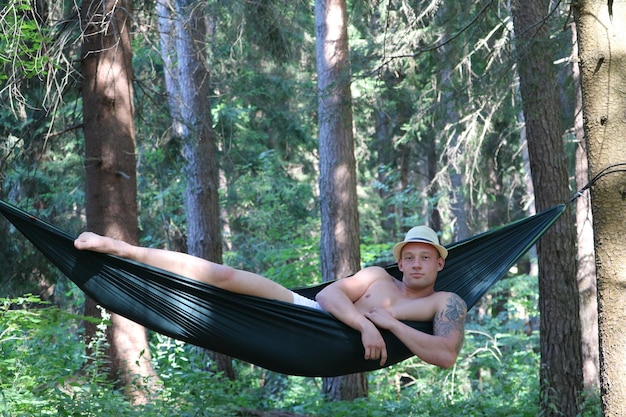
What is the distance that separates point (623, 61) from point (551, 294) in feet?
7.45

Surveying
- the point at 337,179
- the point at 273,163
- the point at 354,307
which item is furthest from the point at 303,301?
the point at 273,163

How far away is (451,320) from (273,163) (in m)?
9.64

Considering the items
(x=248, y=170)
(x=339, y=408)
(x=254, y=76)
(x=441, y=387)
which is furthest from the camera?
(x=248, y=170)

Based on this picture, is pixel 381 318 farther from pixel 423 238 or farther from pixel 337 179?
pixel 337 179

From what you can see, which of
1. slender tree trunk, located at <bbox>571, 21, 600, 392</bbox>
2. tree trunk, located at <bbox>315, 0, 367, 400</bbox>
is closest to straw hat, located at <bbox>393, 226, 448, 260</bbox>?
tree trunk, located at <bbox>315, 0, 367, 400</bbox>

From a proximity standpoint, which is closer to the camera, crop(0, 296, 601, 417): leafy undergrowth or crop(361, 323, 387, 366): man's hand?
crop(361, 323, 387, 366): man's hand

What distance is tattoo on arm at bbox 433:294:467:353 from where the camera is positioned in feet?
9.23

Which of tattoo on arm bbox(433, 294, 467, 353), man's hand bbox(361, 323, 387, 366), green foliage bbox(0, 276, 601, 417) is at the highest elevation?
tattoo on arm bbox(433, 294, 467, 353)

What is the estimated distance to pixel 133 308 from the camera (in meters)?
2.90

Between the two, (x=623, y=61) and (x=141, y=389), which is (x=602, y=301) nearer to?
(x=623, y=61)

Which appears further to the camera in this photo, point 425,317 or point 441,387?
point 441,387

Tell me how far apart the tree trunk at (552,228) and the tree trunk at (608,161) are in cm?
181

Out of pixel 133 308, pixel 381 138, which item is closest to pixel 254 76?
pixel 381 138

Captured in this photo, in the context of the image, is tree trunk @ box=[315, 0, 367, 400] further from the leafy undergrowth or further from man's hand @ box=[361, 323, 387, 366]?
man's hand @ box=[361, 323, 387, 366]
